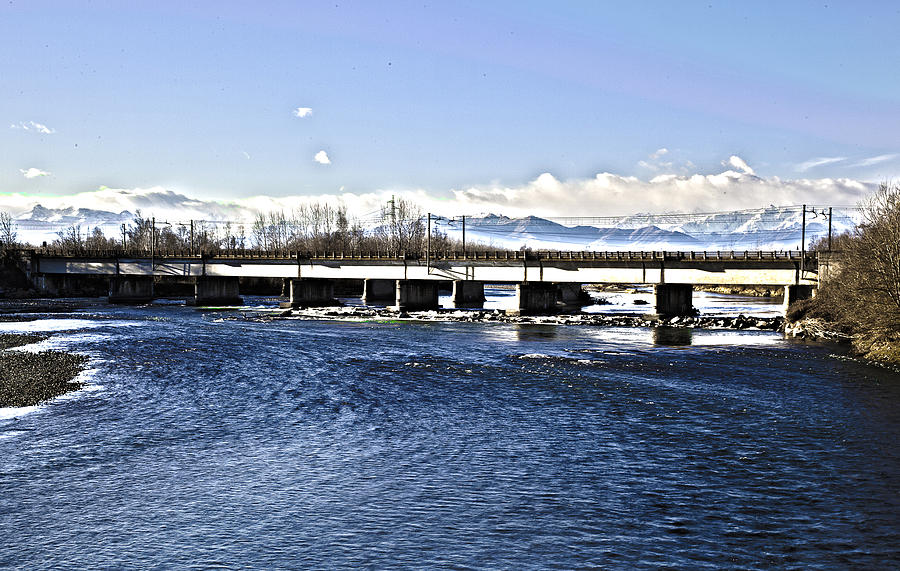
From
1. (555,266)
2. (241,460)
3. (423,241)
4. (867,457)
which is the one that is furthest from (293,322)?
(423,241)

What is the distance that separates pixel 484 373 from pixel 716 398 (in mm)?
13508

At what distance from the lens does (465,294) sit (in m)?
113

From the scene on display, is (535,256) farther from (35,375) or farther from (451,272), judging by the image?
(35,375)

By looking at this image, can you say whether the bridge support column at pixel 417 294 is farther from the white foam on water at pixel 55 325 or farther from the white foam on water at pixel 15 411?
the white foam on water at pixel 15 411

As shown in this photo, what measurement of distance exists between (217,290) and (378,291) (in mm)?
26012

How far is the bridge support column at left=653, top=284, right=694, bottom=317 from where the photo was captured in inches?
3403

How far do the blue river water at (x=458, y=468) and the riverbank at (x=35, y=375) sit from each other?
1.43m

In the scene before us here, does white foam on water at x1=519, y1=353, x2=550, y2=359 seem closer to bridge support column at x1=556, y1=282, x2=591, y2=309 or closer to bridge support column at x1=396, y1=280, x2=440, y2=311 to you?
bridge support column at x1=396, y1=280, x2=440, y2=311

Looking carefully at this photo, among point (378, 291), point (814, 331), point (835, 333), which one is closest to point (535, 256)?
point (378, 291)

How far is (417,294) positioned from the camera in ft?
339

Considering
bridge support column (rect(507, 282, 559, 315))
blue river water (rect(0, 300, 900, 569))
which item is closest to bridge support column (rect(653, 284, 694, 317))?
bridge support column (rect(507, 282, 559, 315))

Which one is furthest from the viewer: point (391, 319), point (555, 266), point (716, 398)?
point (555, 266)

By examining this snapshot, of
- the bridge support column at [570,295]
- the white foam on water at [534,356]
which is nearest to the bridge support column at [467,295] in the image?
the bridge support column at [570,295]

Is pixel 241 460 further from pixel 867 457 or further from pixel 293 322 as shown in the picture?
pixel 293 322
